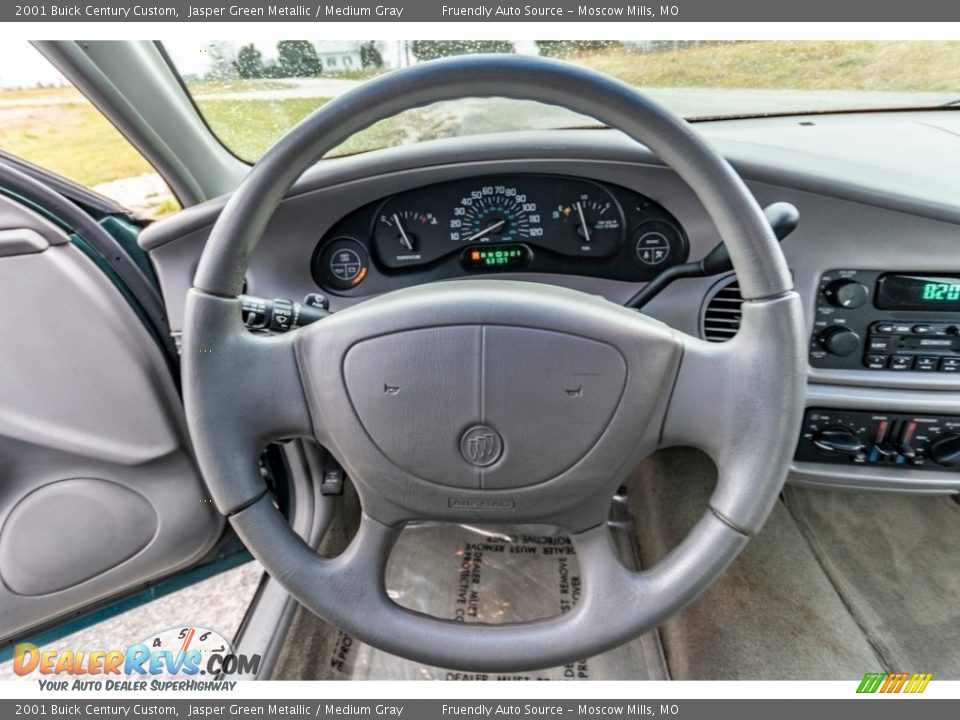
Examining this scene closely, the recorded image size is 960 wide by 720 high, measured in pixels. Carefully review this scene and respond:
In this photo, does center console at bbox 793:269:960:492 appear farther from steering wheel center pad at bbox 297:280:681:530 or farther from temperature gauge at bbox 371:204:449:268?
temperature gauge at bbox 371:204:449:268

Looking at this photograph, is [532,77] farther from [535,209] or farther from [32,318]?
[32,318]

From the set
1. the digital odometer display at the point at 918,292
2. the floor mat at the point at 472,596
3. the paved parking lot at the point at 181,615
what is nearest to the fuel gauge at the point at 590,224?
the digital odometer display at the point at 918,292

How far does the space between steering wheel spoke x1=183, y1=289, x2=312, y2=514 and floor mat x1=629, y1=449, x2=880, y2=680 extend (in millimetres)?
1080

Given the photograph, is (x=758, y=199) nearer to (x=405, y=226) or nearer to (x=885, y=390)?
(x=885, y=390)

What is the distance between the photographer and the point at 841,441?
1.29 metres

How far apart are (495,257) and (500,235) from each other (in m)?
0.05

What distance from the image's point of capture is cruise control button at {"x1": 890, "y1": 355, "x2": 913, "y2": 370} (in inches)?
48.2

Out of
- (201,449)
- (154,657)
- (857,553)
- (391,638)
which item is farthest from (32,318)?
(857,553)

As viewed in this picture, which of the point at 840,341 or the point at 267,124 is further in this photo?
the point at 267,124

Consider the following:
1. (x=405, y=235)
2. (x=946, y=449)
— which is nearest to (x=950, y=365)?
(x=946, y=449)

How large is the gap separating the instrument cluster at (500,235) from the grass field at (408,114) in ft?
0.78

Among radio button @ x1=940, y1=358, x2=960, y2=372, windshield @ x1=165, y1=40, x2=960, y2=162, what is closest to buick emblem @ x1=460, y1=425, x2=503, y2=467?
windshield @ x1=165, y1=40, x2=960, y2=162

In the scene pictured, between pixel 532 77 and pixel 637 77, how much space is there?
2.58 ft

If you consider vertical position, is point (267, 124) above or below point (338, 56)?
below
